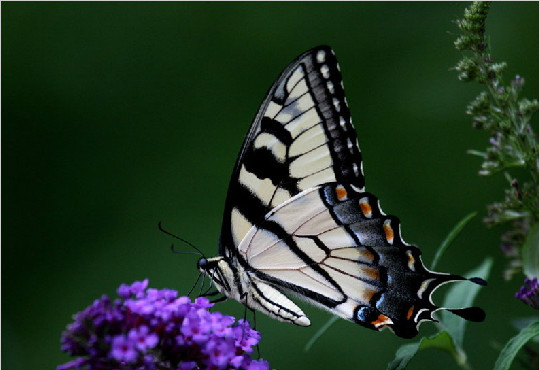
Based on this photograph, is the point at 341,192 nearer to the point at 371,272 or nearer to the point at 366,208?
the point at 366,208

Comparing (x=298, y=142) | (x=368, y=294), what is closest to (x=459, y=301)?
(x=368, y=294)

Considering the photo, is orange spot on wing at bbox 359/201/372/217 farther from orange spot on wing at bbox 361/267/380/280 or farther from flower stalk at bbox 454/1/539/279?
flower stalk at bbox 454/1/539/279

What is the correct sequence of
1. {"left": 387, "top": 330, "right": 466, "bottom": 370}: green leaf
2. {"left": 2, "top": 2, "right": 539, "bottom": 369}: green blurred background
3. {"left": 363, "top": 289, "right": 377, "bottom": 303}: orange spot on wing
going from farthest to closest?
{"left": 2, "top": 2, "right": 539, "bottom": 369}: green blurred background < {"left": 363, "top": 289, "right": 377, "bottom": 303}: orange spot on wing < {"left": 387, "top": 330, "right": 466, "bottom": 370}: green leaf

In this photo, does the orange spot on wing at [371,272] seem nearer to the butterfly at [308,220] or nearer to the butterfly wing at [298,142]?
the butterfly at [308,220]

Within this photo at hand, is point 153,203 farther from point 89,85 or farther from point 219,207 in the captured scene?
point 89,85

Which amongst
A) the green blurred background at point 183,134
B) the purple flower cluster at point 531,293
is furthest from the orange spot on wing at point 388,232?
the green blurred background at point 183,134

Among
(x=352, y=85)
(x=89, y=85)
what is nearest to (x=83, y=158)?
(x=89, y=85)

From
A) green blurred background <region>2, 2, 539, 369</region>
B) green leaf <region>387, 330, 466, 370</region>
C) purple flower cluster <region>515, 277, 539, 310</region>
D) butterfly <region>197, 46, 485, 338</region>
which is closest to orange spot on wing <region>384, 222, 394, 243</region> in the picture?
butterfly <region>197, 46, 485, 338</region>
